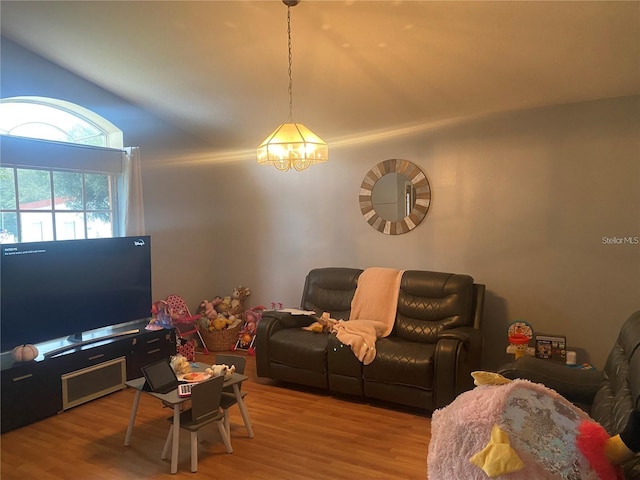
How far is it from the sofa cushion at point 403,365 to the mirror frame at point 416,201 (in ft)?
4.02

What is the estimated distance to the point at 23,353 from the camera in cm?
326

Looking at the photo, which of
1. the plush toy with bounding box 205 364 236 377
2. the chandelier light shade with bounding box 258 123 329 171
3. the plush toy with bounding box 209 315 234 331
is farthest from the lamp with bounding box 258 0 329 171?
the plush toy with bounding box 209 315 234 331

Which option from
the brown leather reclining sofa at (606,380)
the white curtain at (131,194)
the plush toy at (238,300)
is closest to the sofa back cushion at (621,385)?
the brown leather reclining sofa at (606,380)

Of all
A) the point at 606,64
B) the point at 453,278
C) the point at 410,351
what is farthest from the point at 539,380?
the point at 606,64

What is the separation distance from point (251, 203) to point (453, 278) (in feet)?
8.35

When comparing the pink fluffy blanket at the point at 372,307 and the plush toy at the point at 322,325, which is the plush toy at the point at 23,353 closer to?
the plush toy at the point at 322,325

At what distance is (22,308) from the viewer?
10.9ft

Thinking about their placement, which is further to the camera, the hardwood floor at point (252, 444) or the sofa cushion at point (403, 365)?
the sofa cushion at point (403, 365)

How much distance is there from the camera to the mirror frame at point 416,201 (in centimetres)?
423

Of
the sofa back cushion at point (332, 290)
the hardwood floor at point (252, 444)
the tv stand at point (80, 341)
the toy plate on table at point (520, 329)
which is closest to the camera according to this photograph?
the hardwood floor at point (252, 444)

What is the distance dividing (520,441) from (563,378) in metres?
1.12

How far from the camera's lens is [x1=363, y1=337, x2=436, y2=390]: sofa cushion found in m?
3.27

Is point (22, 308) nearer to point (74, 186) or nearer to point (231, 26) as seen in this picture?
point (74, 186)

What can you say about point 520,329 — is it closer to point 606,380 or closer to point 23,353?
point 606,380
